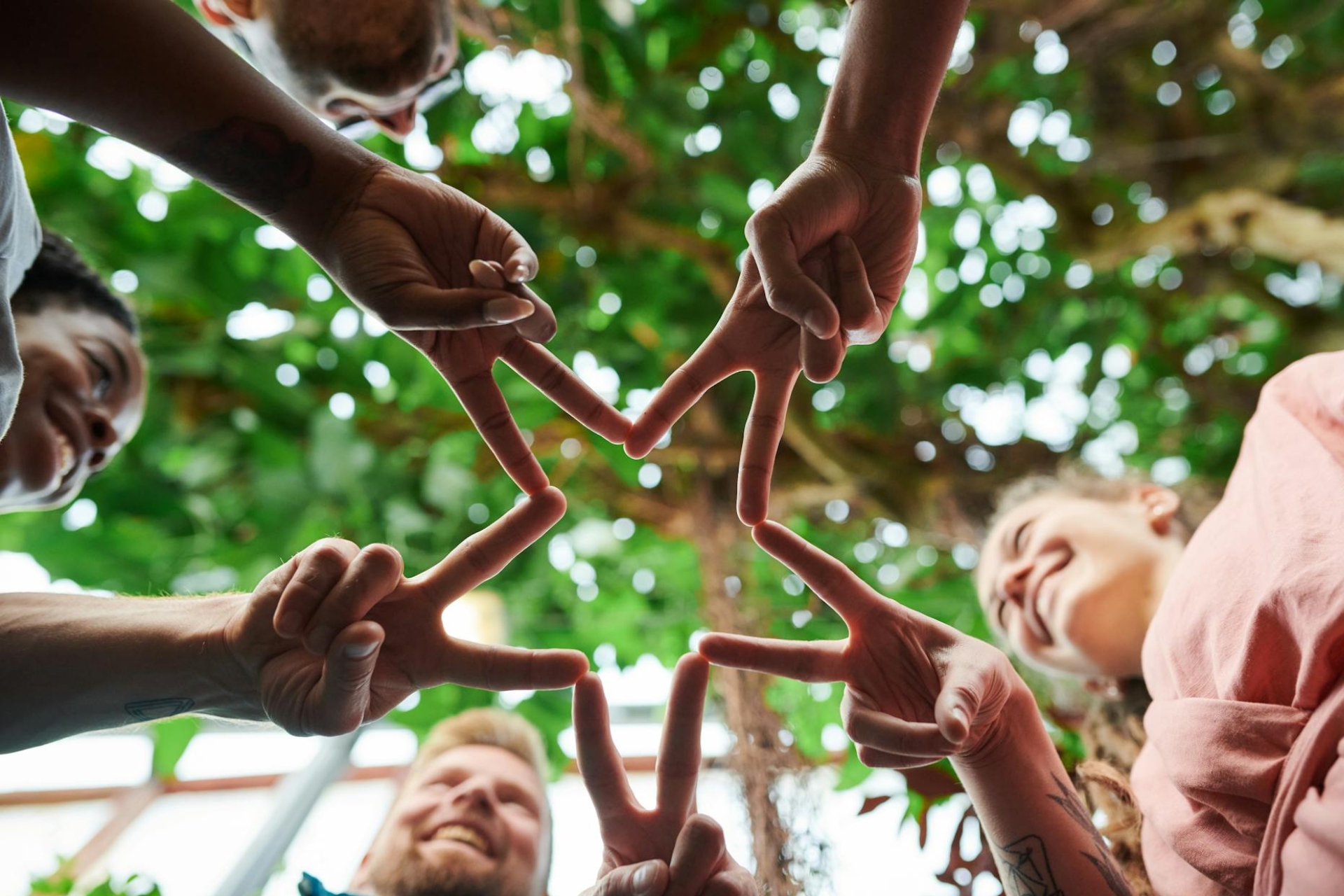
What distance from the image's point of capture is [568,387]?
80cm

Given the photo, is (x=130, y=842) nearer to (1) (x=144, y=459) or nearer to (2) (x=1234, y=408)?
(1) (x=144, y=459)

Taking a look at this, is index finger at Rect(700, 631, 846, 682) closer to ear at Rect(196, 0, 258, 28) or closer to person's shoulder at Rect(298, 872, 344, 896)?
person's shoulder at Rect(298, 872, 344, 896)

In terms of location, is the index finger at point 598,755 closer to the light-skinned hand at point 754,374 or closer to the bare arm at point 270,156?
the light-skinned hand at point 754,374

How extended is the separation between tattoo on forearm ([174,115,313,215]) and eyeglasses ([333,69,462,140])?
0.96ft

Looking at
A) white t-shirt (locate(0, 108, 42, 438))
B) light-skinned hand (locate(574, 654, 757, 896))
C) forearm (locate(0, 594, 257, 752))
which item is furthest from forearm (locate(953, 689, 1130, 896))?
white t-shirt (locate(0, 108, 42, 438))

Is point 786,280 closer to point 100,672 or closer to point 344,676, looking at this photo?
point 344,676

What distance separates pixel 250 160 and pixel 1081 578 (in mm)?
1025

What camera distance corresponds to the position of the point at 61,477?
0.97 m

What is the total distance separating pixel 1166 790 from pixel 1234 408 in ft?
5.01

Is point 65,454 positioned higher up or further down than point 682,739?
higher up

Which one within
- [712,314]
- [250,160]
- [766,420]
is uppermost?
[712,314]

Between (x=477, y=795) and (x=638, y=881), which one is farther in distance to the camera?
(x=477, y=795)

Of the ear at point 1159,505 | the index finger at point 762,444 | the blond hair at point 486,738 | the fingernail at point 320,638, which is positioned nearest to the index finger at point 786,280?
the index finger at point 762,444

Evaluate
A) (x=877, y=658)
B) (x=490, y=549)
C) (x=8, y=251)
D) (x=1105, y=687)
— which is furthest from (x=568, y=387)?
(x=1105, y=687)
